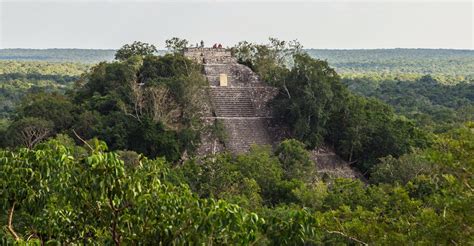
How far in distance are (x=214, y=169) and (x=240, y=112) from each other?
6.43m

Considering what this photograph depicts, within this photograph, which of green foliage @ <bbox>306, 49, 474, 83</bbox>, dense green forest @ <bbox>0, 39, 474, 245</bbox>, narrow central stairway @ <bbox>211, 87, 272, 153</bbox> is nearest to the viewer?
dense green forest @ <bbox>0, 39, 474, 245</bbox>

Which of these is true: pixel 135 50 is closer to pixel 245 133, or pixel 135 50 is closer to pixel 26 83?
pixel 245 133

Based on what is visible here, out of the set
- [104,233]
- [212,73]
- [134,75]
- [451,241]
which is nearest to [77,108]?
[134,75]

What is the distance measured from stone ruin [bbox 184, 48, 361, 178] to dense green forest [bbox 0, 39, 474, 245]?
53 centimetres

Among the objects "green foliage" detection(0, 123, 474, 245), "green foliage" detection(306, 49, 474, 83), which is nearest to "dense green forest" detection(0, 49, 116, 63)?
"green foliage" detection(306, 49, 474, 83)

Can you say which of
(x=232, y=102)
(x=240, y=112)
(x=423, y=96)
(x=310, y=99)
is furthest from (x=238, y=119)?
(x=423, y=96)

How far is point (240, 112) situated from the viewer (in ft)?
90.8

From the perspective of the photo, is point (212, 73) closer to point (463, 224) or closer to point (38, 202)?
point (463, 224)

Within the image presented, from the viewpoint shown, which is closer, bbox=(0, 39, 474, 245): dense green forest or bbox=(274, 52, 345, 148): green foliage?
bbox=(0, 39, 474, 245): dense green forest

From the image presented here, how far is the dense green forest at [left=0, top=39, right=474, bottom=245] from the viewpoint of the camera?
645cm

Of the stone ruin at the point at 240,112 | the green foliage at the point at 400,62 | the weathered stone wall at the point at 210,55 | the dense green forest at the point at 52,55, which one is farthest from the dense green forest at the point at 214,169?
the dense green forest at the point at 52,55

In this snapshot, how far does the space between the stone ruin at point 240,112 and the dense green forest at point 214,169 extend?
53cm

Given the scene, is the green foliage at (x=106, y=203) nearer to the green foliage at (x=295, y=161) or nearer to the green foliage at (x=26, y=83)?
the green foliage at (x=295, y=161)

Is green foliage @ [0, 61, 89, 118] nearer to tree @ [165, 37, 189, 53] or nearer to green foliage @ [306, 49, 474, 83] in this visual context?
tree @ [165, 37, 189, 53]
